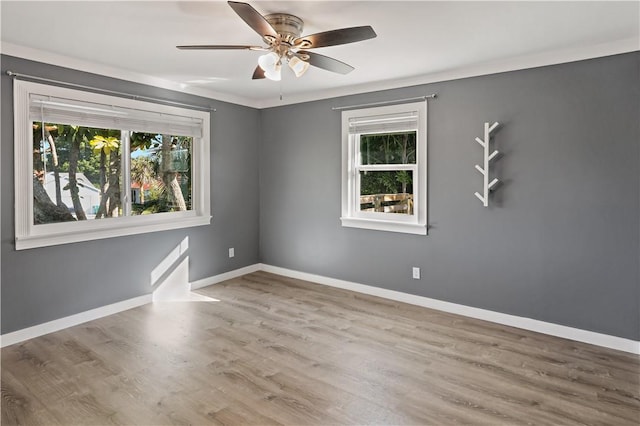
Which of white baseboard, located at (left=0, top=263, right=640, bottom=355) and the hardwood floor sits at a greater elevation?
white baseboard, located at (left=0, top=263, right=640, bottom=355)

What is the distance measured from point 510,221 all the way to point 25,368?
4.00 metres

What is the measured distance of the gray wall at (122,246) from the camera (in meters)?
3.31

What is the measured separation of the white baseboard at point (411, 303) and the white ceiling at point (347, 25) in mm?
2215

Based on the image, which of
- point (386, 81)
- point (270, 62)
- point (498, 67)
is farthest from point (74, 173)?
point (498, 67)

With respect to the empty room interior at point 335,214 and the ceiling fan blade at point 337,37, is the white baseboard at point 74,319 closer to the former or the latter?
the empty room interior at point 335,214

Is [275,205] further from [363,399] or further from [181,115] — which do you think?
[363,399]

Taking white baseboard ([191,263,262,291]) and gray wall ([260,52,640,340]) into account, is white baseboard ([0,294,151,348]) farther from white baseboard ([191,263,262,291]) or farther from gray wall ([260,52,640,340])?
gray wall ([260,52,640,340])

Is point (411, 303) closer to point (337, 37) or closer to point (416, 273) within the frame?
point (416, 273)

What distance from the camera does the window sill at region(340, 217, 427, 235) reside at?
169 inches

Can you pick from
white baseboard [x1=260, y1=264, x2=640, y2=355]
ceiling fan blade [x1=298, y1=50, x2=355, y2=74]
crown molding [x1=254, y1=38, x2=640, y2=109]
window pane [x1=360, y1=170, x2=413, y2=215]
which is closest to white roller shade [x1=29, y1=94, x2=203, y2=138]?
crown molding [x1=254, y1=38, x2=640, y2=109]

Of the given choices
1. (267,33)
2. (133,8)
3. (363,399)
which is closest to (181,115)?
(133,8)

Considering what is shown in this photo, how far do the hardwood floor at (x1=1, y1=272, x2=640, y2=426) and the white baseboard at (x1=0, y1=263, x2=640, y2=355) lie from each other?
10 cm

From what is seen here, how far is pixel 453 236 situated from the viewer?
4066 mm

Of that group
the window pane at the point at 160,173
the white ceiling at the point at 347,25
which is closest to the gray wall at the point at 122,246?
the window pane at the point at 160,173
